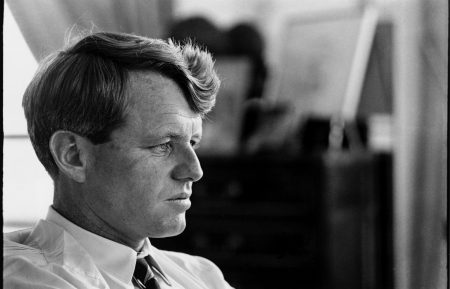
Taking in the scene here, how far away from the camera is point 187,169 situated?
0.92m

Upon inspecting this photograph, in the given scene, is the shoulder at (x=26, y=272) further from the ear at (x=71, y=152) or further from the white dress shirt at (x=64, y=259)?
the ear at (x=71, y=152)

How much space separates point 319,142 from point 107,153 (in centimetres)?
219

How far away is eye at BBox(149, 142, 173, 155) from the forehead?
3 centimetres

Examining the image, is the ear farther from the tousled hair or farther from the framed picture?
the framed picture

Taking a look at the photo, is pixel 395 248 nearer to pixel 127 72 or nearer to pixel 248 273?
pixel 248 273

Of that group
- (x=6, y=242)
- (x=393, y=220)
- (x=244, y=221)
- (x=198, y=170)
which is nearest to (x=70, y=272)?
(x=6, y=242)

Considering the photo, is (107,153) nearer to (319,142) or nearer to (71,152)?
(71,152)

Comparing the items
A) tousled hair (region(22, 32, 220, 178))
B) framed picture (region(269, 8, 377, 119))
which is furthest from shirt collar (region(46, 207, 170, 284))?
framed picture (region(269, 8, 377, 119))

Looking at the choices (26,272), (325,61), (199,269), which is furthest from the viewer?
(325,61)

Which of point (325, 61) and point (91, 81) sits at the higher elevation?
point (91, 81)

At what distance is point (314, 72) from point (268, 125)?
0.35m

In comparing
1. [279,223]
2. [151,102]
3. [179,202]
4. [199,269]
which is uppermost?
[151,102]

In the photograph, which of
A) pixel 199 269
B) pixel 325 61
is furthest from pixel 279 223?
pixel 199 269

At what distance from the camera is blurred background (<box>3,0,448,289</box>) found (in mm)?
2838
